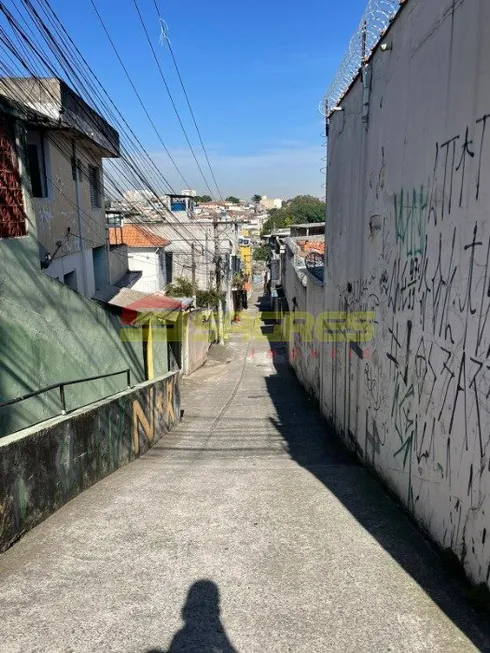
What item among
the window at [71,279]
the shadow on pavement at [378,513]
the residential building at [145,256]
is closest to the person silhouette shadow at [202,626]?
the shadow on pavement at [378,513]

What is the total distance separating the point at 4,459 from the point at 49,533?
0.81 m

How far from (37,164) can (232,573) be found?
8959 millimetres

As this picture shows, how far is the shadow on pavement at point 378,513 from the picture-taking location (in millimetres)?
3197

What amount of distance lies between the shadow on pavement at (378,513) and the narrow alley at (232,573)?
0.05 ft

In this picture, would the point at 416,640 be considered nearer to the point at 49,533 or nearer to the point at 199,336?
the point at 49,533

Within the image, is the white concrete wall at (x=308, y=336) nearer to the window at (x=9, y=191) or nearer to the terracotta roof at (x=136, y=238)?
the window at (x=9, y=191)

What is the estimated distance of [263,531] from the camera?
14.3ft

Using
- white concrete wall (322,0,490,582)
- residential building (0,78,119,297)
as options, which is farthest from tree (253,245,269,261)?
white concrete wall (322,0,490,582)

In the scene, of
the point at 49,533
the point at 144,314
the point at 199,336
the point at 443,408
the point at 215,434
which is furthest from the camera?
the point at 199,336

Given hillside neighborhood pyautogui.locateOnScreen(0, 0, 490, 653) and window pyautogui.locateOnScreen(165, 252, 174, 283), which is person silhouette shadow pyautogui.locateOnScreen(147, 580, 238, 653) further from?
window pyautogui.locateOnScreen(165, 252, 174, 283)

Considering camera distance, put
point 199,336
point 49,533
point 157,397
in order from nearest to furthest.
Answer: point 49,533, point 157,397, point 199,336

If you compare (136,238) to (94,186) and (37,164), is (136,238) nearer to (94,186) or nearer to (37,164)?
(94,186)

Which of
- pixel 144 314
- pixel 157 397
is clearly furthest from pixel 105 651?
pixel 144 314

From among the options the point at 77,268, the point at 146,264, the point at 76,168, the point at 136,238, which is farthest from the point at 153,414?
the point at 136,238
